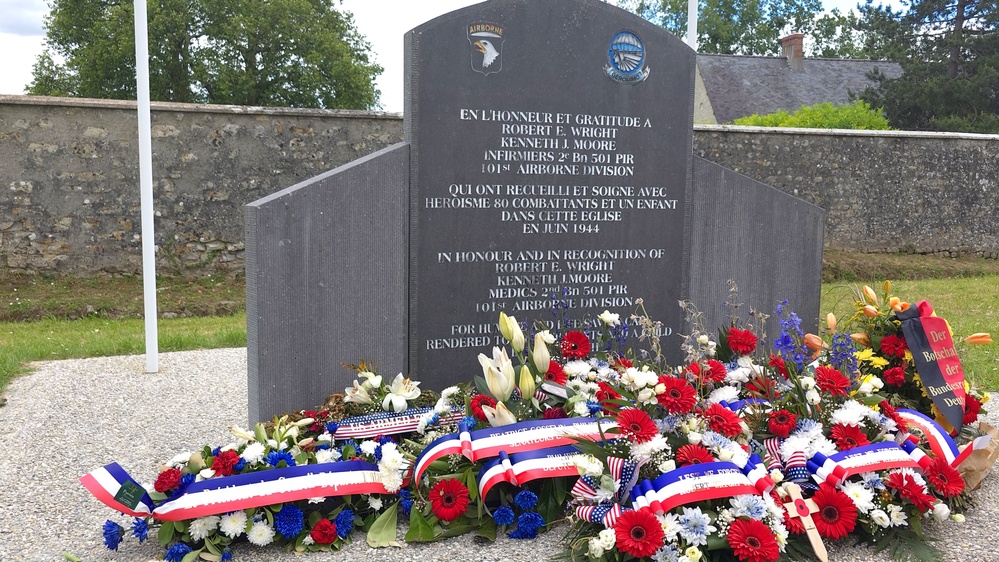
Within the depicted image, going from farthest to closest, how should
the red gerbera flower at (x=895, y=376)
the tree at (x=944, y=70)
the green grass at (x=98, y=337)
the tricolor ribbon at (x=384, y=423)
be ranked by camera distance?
the tree at (x=944, y=70)
the green grass at (x=98, y=337)
the red gerbera flower at (x=895, y=376)
the tricolor ribbon at (x=384, y=423)

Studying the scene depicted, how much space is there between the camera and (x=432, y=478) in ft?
10.7

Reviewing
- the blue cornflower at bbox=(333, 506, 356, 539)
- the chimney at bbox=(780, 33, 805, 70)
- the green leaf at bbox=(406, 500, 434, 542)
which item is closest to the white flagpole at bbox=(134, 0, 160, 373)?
the blue cornflower at bbox=(333, 506, 356, 539)

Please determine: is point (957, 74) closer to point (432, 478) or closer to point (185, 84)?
point (185, 84)

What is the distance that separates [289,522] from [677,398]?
4.65 feet

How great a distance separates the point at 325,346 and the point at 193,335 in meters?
4.16

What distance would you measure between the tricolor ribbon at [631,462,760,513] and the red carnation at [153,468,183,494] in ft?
5.21

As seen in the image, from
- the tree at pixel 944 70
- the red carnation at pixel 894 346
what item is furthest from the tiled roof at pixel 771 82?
→ the red carnation at pixel 894 346

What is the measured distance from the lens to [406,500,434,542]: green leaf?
2.99 meters

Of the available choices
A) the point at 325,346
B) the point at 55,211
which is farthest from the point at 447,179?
the point at 55,211

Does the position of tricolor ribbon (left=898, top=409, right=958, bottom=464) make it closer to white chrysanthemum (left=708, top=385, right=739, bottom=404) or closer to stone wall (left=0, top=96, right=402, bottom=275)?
white chrysanthemum (left=708, top=385, right=739, bottom=404)

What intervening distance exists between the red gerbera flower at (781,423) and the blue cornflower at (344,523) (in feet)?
5.22

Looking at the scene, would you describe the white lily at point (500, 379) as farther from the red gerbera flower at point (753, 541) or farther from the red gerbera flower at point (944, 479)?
the red gerbera flower at point (944, 479)

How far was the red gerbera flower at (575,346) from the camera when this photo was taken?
384cm

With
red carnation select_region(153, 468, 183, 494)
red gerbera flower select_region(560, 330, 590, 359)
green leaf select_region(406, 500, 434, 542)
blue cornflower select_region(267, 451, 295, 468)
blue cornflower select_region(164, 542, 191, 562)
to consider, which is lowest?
blue cornflower select_region(164, 542, 191, 562)
